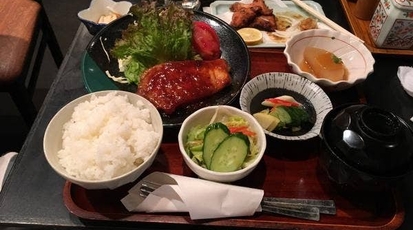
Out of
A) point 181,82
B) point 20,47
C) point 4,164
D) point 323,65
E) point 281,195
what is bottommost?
point 4,164

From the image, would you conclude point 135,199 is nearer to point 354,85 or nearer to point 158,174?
A: point 158,174

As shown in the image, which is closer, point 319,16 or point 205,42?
point 205,42

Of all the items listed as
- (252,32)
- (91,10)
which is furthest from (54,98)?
(252,32)

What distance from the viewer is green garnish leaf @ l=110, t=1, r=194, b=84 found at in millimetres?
1744

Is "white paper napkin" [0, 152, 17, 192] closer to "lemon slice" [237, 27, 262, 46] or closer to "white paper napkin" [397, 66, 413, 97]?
"lemon slice" [237, 27, 262, 46]

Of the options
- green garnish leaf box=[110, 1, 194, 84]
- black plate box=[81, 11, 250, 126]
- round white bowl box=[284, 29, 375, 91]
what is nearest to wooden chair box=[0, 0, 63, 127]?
black plate box=[81, 11, 250, 126]

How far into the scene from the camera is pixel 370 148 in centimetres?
118

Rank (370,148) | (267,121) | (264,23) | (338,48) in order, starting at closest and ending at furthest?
(370,148), (267,121), (338,48), (264,23)

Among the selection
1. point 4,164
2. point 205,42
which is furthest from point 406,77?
point 4,164

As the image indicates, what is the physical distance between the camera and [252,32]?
205 cm

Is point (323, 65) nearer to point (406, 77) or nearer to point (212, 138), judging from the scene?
point (406, 77)

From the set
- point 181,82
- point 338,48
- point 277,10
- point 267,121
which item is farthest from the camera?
point 277,10

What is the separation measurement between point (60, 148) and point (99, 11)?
104 centimetres

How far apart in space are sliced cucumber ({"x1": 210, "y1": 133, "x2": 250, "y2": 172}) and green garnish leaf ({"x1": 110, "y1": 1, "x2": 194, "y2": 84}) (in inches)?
25.2
